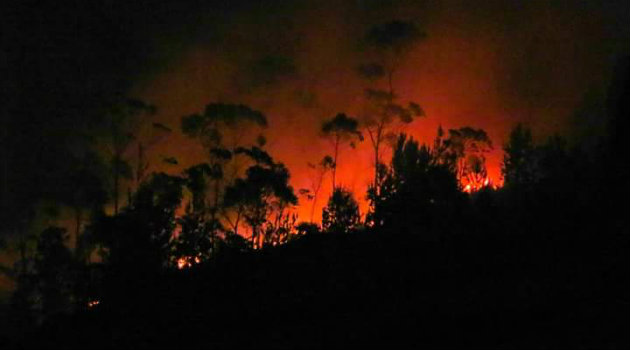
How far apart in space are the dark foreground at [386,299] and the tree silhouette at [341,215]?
1279 millimetres

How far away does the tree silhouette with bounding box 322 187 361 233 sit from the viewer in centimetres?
1392

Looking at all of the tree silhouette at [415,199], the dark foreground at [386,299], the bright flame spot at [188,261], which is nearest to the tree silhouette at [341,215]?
the tree silhouette at [415,199]

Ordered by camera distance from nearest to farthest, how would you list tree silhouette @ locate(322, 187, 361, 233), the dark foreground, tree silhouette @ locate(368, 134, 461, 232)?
the dark foreground, tree silhouette @ locate(368, 134, 461, 232), tree silhouette @ locate(322, 187, 361, 233)

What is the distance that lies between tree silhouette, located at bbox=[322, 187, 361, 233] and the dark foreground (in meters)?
1.28

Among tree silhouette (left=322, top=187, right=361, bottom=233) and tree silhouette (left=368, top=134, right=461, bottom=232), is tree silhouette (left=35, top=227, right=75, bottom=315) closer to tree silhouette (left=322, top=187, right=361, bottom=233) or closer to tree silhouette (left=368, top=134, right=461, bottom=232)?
tree silhouette (left=322, top=187, right=361, bottom=233)

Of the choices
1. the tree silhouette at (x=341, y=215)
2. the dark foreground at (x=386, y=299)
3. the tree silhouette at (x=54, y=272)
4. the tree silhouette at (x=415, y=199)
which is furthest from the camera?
the tree silhouette at (x=54, y=272)

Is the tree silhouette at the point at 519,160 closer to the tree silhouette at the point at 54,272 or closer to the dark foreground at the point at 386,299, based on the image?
the dark foreground at the point at 386,299

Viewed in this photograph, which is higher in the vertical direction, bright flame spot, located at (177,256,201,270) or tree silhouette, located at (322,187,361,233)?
tree silhouette, located at (322,187,361,233)

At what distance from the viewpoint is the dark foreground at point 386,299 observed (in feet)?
21.8

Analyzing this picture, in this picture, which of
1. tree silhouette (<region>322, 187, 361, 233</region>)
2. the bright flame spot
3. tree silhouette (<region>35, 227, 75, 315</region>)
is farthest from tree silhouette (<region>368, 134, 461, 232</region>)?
tree silhouette (<region>35, 227, 75, 315</region>)

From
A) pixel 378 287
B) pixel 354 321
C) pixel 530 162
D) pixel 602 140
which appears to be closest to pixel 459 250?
pixel 378 287

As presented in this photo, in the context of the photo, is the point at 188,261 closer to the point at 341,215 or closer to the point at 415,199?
the point at 341,215

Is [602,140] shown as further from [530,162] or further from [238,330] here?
[238,330]

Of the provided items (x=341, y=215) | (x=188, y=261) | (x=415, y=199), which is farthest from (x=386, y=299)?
(x=188, y=261)
